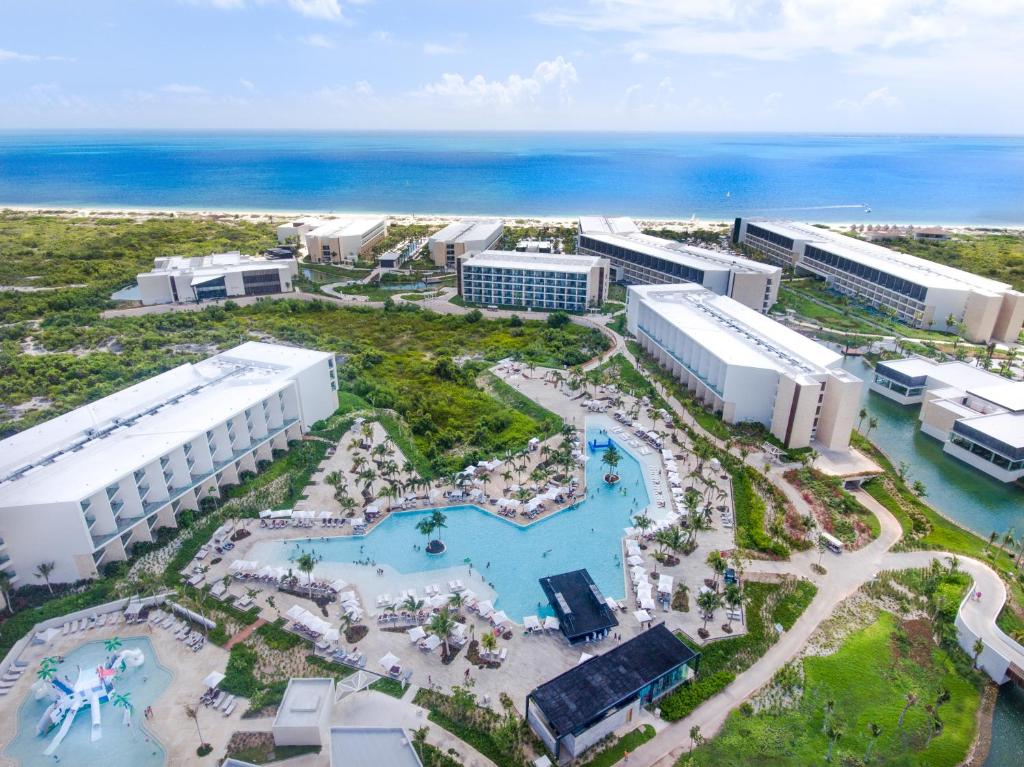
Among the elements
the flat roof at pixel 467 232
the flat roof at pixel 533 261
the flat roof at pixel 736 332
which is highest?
the flat roof at pixel 467 232

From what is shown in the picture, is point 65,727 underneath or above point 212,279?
underneath

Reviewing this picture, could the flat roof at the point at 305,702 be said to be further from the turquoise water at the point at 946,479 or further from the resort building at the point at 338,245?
the resort building at the point at 338,245

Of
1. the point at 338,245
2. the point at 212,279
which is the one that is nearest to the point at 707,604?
the point at 212,279

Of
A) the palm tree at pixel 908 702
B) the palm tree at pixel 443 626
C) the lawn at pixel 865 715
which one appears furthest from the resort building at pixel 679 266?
the palm tree at pixel 443 626

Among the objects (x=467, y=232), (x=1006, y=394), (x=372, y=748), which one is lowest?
(x=372, y=748)

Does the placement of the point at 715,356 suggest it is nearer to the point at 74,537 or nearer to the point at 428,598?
the point at 428,598

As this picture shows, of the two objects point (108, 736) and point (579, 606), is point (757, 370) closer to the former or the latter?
Result: point (579, 606)
